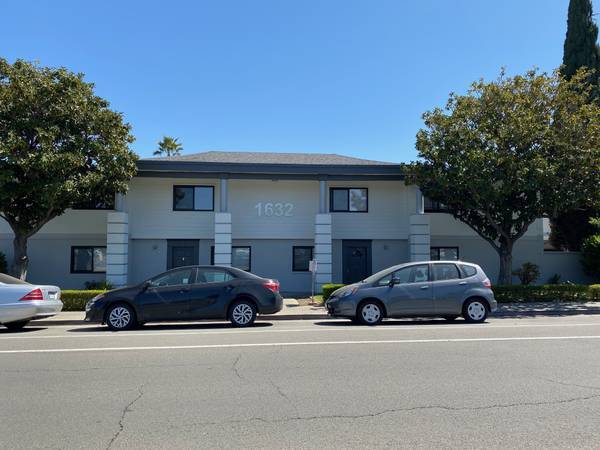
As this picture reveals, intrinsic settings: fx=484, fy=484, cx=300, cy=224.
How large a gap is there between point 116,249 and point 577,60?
77.5 feet

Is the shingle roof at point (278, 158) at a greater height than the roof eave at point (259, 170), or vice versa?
the shingle roof at point (278, 158)

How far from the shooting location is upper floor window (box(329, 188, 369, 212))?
20938 mm

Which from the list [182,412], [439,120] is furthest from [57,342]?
[439,120]

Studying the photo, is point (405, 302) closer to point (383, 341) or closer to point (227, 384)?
point (383, 341)

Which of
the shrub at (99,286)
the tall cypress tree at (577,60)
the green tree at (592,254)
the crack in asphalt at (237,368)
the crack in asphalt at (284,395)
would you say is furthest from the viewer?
the tall cypress tree at (577,60)

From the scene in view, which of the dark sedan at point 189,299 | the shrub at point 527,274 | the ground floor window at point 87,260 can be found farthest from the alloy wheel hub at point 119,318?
the shrub at point 527,274

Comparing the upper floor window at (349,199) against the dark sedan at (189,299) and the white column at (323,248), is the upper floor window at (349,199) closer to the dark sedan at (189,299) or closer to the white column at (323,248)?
the white column at (323,248)

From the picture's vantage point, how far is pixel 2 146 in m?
14.4

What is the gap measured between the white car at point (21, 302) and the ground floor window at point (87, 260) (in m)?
8.72

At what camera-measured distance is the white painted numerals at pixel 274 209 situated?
20578 millimetres

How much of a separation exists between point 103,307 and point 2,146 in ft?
22.2

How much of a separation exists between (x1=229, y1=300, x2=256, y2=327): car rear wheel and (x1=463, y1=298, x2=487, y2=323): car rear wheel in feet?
17.3

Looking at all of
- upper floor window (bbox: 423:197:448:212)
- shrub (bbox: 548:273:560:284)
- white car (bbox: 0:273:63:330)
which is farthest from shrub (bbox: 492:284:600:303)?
white car (bbox: 0:273:63:330)

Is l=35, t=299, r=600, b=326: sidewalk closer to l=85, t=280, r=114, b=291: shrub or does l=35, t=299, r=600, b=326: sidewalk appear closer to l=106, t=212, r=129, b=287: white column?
l=85, t=280, r=114, b=291: shrub
